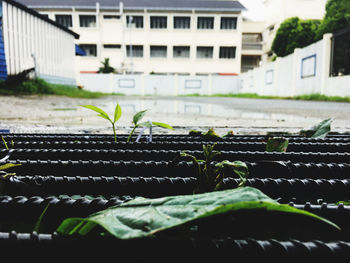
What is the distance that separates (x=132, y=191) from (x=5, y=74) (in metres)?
9.89

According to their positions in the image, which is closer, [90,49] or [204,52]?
[90,49]

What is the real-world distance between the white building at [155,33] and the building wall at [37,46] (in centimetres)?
1613

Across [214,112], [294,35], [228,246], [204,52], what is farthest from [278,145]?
[204,52]

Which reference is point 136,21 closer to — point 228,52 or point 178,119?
point 228,52

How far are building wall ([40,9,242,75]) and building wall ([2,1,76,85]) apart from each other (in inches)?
630

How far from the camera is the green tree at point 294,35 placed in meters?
24.4

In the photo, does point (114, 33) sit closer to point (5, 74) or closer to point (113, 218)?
point (5, 74)

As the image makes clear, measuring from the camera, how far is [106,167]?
83cm

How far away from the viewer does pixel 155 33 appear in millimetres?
30344

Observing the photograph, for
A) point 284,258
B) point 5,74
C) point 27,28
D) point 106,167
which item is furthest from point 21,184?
point 27,28

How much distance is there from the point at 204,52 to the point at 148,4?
25.5ft

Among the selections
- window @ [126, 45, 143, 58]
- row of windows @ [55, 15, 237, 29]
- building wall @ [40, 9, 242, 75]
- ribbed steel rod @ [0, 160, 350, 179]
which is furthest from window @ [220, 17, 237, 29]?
ribbed steel rod @ [0, 160, 350, 179]

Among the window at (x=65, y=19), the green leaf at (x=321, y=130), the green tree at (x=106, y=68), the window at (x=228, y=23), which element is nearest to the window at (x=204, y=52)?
the window at (x=228, y=23)

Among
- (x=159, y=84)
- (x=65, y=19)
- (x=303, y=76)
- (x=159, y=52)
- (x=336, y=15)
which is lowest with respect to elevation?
(x=303, y=76)
